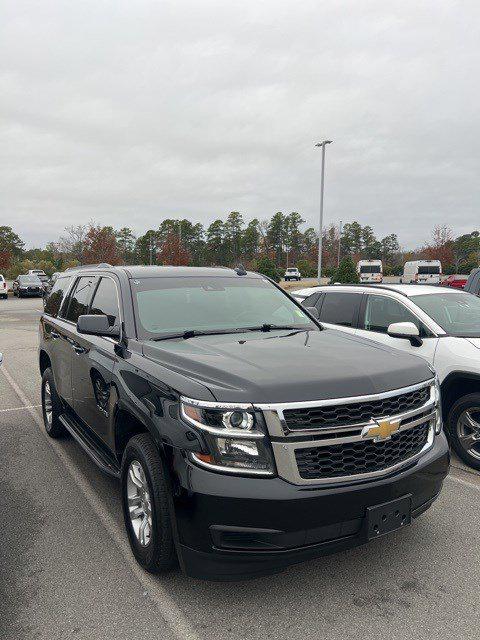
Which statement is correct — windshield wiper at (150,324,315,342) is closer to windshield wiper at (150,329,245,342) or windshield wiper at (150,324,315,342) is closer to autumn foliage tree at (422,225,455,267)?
windshield wiper at (150,329,245,342)

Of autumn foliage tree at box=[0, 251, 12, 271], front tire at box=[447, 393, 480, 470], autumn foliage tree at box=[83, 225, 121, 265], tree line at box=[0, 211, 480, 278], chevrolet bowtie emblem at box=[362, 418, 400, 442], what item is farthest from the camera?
tree line at box=[0, 211, 480, 278]

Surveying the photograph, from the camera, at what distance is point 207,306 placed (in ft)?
13.5

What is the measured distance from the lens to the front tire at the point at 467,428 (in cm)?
475

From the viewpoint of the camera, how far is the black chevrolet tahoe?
2508 millimetres

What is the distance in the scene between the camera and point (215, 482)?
2.50m

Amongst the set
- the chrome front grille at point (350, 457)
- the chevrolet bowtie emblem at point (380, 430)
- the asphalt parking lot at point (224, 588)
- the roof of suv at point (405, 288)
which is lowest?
the asphalt parking lot at point (224, 588)

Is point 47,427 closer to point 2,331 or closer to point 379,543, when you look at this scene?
point 379,543

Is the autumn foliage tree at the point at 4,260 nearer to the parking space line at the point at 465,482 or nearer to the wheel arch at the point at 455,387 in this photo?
the wheel arch at the point at 455,387

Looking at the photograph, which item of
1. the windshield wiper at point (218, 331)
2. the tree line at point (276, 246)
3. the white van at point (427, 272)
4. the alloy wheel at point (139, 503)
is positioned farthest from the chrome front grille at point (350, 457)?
the tree line at point (276, 246)

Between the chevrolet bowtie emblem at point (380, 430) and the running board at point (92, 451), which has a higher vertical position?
the chevrolet bowtie emblem at point (380, 430)

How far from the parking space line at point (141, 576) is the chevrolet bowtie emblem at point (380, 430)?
1.35 m

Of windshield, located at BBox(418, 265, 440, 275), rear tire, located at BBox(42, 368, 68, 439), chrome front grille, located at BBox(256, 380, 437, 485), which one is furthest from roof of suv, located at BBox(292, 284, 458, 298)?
windshield, located at BBox(418, 265, 440, 275)

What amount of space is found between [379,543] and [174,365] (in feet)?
6.06

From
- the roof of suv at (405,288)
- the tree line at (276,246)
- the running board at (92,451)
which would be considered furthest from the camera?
the tree line at (276,246)
